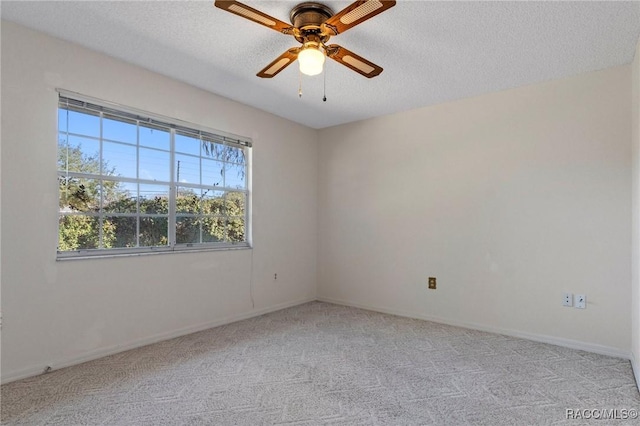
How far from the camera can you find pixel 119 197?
3.00m

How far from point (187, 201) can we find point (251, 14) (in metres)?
2.11

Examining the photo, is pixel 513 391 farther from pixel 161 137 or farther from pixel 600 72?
pixel 161 137

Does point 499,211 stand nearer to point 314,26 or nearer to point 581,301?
point 581,301

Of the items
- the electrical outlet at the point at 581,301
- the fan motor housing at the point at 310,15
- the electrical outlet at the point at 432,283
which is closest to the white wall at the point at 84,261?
the fan motor housing at the point at 310,15

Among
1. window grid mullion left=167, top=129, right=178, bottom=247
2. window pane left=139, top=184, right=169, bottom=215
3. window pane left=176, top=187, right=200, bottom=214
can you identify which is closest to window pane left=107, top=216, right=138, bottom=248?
window pane left=139, top=184, right=169, bottom=215

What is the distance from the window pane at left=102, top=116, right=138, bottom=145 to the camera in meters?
2.93

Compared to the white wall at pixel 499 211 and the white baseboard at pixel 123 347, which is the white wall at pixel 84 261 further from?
the white wall at pixel 499 211

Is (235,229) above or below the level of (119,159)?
below

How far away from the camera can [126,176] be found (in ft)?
9.99

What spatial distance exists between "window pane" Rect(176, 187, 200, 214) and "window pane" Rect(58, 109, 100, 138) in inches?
34.5

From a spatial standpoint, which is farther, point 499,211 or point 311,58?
point 499,211

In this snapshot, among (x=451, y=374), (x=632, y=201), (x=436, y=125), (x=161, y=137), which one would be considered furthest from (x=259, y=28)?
(x=632, y=201)

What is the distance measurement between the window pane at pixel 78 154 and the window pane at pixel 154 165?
38 cm

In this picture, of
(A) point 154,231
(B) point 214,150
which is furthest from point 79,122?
(B) point 214,150
